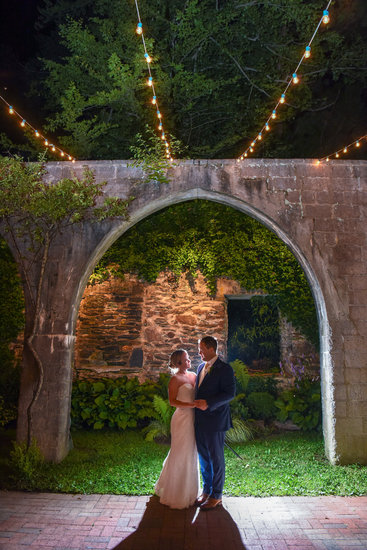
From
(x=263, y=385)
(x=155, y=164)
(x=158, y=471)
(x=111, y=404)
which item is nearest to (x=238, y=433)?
(x=263, y=385)

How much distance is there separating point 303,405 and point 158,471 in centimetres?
316

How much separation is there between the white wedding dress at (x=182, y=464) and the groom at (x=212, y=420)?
7cm

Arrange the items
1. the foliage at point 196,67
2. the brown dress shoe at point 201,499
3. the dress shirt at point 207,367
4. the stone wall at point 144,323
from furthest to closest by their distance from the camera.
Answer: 1. the foliage at point 196,67
2. the stone wall at point 144,323
3. the dress shirt at point 207,367
4. the brown dress shoe at point 201,499

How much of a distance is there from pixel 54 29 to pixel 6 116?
3029 mm

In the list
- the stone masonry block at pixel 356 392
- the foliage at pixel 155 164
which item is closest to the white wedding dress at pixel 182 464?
the stone masonry block at pixel 356 392

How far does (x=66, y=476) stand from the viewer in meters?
4.11

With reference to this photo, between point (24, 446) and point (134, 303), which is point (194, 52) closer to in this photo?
point (134, 303)

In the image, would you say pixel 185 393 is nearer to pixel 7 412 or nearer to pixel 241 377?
pixel 241 377

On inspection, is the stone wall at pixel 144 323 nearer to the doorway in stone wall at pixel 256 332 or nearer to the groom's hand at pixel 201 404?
the doorway in stone wall at pixel 256 332

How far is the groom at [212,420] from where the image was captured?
10.9 ft

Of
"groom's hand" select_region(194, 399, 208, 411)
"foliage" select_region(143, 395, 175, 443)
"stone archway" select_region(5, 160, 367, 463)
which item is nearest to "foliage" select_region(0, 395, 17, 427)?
"stone archway" select_region(5, 160, 367, 463)

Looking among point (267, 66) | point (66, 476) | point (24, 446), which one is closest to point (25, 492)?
point (66, 476)

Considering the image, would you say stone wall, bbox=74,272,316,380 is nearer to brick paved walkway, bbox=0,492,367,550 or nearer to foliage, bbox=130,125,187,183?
foliage, bbox=130,125,187,183

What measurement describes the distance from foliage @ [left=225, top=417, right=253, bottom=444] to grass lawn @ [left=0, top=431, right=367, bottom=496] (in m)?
0.18
